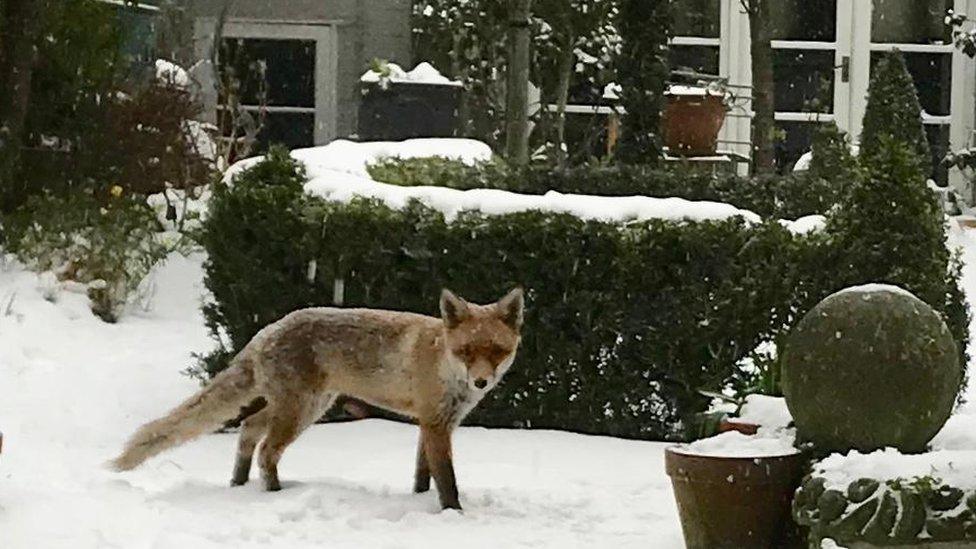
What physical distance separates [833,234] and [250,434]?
3075mm

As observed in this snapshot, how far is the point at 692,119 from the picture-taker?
15102 millimetres

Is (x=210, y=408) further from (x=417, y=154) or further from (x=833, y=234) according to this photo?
(x=417, y=154)

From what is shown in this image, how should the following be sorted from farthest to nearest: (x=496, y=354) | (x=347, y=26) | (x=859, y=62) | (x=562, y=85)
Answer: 1. (x=859, y=62)
2. (x=347, y=26)
3. (x=562, y=85)
4. (x=496, y=354)

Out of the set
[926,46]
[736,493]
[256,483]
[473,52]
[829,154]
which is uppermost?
[926,46]

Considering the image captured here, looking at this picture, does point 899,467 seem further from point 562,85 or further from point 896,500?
point 562,85

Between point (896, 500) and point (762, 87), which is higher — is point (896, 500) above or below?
below

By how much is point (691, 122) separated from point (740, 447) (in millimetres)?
9359

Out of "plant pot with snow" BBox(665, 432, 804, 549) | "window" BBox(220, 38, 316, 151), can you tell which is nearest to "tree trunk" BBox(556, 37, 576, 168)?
"window" BBox(220, 38, 316, 151)

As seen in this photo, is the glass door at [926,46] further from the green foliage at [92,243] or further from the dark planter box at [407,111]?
the green foliage at [92,243]

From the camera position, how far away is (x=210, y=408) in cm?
703

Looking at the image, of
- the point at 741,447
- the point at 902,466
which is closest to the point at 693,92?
the point at 741,447

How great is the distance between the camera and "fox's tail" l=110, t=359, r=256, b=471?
271 inches

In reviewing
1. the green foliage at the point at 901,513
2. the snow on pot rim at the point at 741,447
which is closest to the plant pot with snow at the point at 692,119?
the snow on pot rim at the point at 741,447

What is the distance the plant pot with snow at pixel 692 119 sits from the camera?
15016 millimetres
